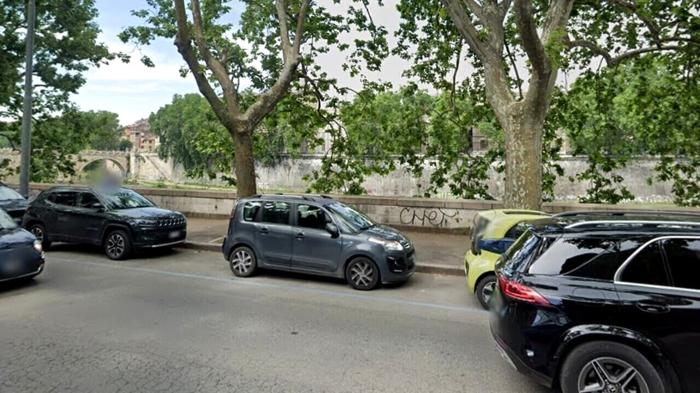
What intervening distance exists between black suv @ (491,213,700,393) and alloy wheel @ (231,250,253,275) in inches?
210

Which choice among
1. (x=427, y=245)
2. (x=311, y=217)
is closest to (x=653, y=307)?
(x=311, y=217)

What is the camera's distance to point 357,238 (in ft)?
24.6

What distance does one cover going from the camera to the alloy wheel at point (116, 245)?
9.45 m

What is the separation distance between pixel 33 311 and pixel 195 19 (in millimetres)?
8318

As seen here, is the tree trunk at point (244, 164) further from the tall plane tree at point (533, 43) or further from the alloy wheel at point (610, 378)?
the alloy wheel at point (610, 378)

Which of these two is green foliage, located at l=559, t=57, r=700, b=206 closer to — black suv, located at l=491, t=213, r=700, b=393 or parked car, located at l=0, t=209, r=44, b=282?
black suv, located at l=491, t=213, r=700, b=393

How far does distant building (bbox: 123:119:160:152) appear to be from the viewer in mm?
130663

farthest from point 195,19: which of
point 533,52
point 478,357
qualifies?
point 478,357

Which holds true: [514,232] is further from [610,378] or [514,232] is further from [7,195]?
[7,195]

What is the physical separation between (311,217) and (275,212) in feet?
2.49

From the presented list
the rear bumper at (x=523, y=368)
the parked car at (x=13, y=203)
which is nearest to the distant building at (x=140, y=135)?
the parked car at (x=13, y=203)

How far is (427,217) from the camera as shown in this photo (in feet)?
43.1

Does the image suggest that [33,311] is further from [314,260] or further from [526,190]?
[526,190]

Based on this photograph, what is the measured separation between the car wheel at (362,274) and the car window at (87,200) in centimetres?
652
